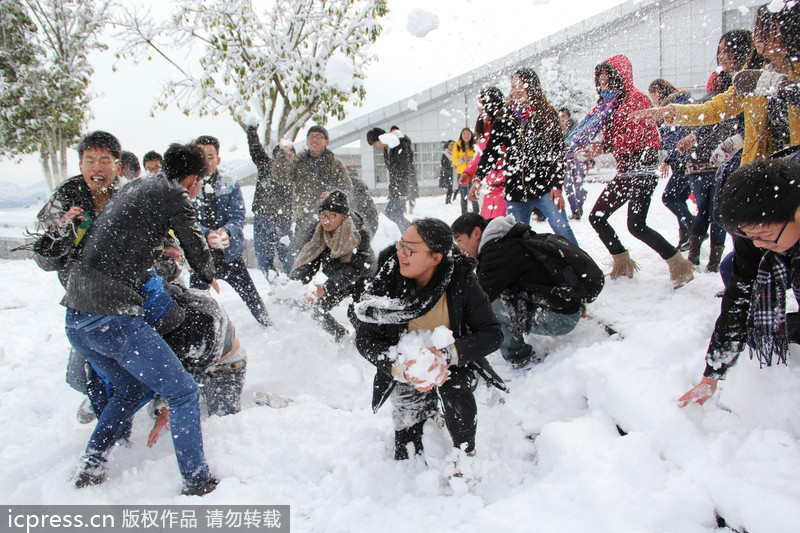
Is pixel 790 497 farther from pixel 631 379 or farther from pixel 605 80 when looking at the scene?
pixel 605 80

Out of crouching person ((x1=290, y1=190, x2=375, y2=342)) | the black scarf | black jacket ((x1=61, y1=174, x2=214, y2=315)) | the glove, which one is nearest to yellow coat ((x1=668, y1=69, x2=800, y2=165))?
the glove

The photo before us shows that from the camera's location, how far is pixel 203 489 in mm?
2266

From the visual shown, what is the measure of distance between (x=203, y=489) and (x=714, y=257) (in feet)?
13.4

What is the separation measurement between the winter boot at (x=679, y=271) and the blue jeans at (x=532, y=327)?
3.33 ft

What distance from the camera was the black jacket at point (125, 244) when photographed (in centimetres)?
207

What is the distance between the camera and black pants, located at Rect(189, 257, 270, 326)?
410 cm

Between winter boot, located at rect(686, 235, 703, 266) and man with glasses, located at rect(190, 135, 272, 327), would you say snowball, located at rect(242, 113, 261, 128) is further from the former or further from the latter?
winter boot, located at rect(686, 235, 703, 266)

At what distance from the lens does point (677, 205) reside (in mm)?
4535

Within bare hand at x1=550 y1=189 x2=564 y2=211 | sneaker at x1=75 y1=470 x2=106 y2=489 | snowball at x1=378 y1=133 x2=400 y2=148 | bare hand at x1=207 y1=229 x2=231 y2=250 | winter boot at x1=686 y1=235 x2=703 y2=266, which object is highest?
snowball at x1=378 y1=133 x2=400 y2=148

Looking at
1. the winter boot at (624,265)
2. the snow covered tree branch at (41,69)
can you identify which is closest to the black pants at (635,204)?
the winter boot at (624,265)

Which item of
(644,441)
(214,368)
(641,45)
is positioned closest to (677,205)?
(644,441)

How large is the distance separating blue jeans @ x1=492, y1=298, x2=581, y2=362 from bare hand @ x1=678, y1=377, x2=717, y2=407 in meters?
1.07

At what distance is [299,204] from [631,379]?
3.88 metres

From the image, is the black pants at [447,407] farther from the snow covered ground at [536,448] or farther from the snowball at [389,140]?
the snowball at [389,140]
